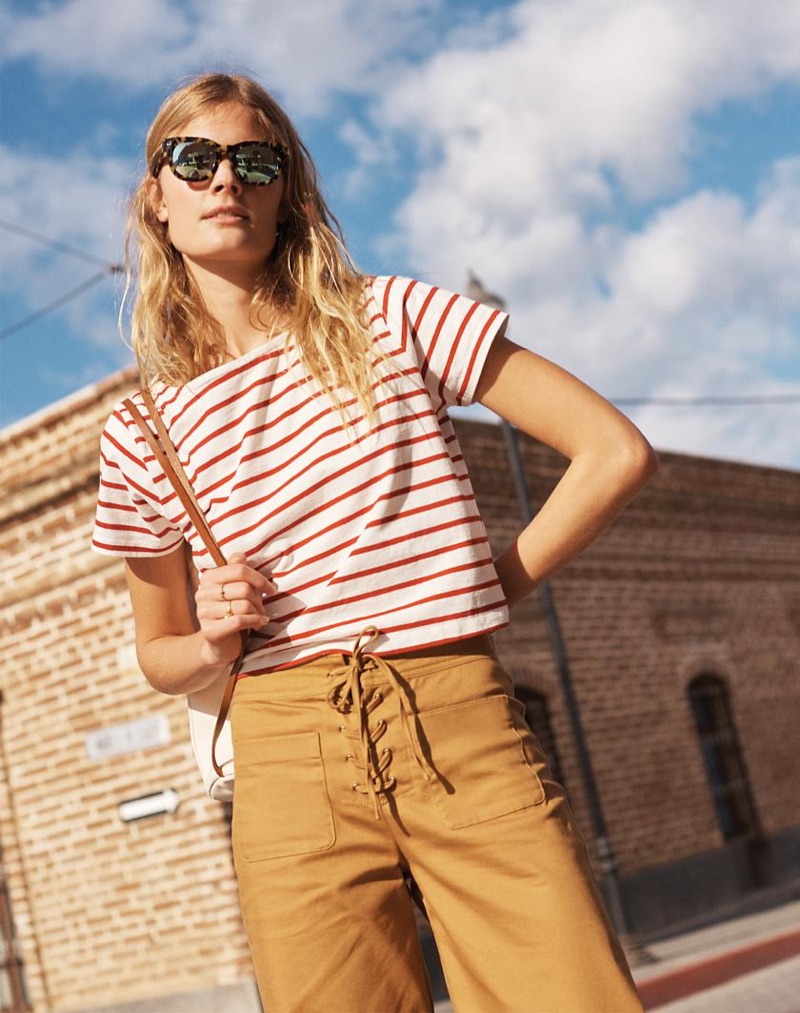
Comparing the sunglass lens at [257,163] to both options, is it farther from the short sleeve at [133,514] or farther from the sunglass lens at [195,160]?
the short sleeve at [133,514]

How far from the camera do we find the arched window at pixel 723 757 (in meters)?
15.1

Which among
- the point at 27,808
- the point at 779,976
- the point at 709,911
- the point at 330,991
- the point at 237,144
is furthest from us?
the point at 709,911

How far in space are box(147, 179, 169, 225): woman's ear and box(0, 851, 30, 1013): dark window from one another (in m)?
9.86

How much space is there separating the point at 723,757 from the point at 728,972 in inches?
226

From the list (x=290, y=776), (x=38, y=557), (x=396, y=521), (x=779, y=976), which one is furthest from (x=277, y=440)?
(x=38, y=557)

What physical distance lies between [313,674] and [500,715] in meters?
0.26

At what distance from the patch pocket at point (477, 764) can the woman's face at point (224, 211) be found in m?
0.78

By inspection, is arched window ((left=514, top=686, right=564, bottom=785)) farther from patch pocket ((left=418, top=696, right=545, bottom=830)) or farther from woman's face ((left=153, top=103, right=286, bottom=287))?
patch pocket ((left=418, top=696, right=545, bottom=830))

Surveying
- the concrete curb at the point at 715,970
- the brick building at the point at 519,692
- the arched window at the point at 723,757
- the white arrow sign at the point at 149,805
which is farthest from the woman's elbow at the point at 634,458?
the arched window at the point at 723,757

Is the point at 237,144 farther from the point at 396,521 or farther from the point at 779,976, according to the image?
the point at 779,976

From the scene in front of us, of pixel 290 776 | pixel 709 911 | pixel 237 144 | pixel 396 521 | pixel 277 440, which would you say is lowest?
pixel 709 911

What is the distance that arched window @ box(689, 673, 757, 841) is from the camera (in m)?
15.1

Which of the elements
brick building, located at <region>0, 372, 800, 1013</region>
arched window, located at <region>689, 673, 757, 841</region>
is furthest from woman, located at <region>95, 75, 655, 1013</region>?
arched window, located at <region>689, 673, 757, 841</region>

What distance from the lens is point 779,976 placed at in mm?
9172
